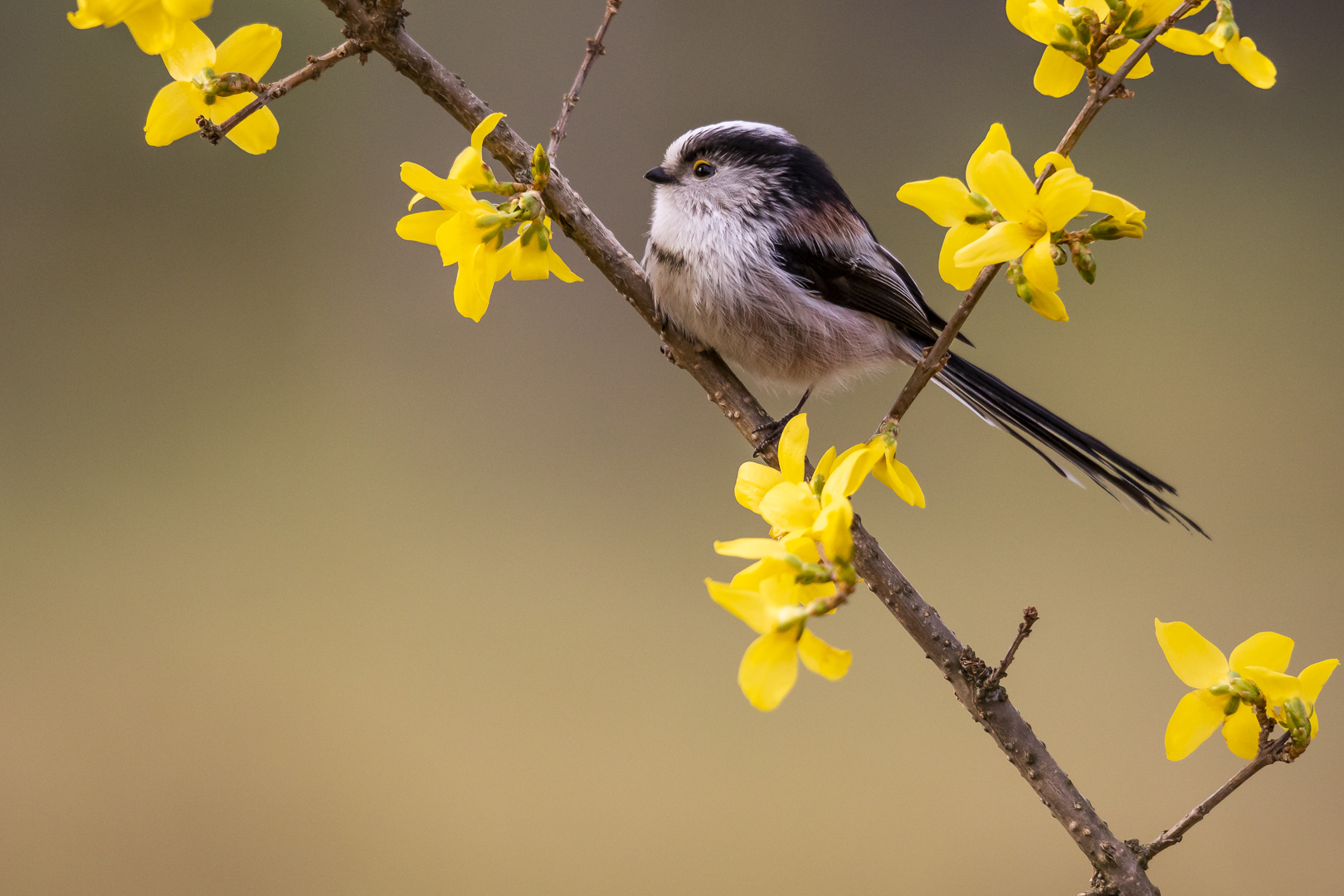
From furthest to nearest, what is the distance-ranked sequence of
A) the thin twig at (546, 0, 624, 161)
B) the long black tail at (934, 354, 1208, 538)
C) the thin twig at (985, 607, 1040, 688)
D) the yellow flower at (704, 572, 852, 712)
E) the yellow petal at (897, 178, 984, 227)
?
1. the long black tail at (934, 354, 1208, 538)
2. the thin twig at (546, 0, 624, 161)
3. the thin twig at (985, 607, 1040, 688)
4. the yellow petal at (897, 178, 984, 227)
5. the yellow flower at (704, 572, 852, 712)

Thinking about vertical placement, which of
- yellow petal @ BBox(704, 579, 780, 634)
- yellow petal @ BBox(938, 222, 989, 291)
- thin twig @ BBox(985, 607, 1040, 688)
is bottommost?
thin twig @ BBox(985, 607, 1040, 688)

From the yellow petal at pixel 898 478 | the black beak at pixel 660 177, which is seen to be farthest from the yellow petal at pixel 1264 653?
the black beak at pixel 660 177

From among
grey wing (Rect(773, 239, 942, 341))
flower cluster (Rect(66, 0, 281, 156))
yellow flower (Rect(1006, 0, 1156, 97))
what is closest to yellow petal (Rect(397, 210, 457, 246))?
flower cluster (Rect(66, 0, 281, 156))

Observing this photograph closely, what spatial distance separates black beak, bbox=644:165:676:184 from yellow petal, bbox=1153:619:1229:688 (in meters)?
1.10

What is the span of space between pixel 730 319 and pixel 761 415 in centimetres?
36

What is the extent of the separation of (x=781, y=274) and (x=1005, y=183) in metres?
0.87

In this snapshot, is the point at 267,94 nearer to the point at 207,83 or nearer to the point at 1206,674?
the point at 207,83

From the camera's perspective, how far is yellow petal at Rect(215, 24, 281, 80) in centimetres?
73

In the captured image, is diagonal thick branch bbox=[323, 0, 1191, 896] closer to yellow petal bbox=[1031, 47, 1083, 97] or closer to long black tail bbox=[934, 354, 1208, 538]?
yellow petal bbox=[1031, 47, 1083, 97]

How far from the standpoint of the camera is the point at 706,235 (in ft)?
4.85

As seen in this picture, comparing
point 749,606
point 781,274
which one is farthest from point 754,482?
point 781,274

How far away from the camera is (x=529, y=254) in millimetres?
800

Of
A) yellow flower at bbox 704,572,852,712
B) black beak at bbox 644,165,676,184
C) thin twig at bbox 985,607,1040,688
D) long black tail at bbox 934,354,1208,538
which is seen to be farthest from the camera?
black beak at bbox 644,165,676,184

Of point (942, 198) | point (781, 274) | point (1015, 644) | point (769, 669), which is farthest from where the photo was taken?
point (781, 274)
